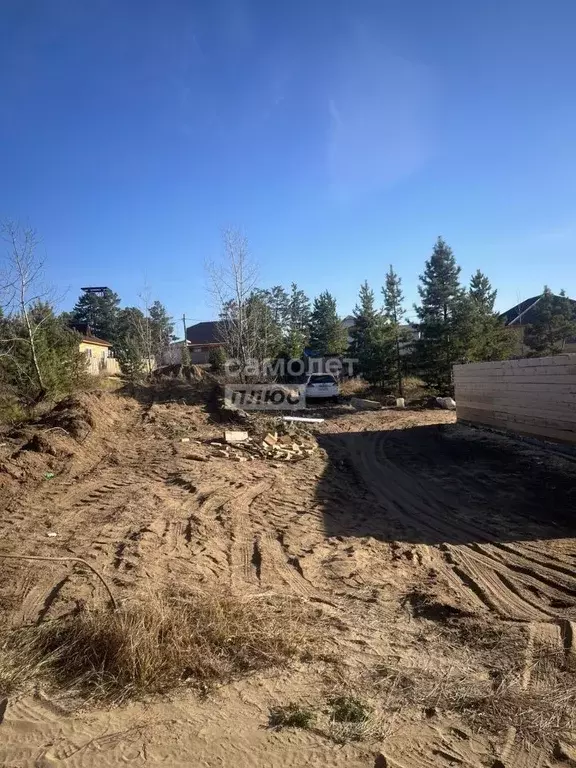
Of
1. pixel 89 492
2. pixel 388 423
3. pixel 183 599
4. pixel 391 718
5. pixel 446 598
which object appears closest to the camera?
pixel 391 718

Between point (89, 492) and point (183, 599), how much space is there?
5044 millimetres

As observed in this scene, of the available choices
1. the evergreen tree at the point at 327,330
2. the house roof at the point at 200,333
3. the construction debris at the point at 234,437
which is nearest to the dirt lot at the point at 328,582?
the construction debris at the point at 234,437

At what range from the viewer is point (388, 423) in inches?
735

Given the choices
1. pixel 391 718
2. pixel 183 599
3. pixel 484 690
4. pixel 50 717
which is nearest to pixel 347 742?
pixel 391 718

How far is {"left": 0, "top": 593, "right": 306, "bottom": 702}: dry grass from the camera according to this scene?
3.31 metres

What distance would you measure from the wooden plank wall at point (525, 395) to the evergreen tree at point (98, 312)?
166 ft

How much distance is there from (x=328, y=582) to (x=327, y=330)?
39.6 meters

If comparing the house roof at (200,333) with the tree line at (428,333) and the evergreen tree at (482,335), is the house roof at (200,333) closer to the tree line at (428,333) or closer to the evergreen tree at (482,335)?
the tree line at (428,333)

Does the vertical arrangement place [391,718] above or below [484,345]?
below

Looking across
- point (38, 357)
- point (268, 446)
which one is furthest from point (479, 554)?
point (38, 357)

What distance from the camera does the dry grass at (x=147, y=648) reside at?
331cm

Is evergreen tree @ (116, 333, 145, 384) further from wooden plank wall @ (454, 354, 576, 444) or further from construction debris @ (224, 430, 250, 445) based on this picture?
wooden plank wall @ (454, 354, 576, 444)

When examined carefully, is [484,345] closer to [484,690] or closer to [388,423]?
[388,423]

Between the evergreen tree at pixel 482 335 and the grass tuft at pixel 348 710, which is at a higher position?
the evergreen tree at pixel 482 335
